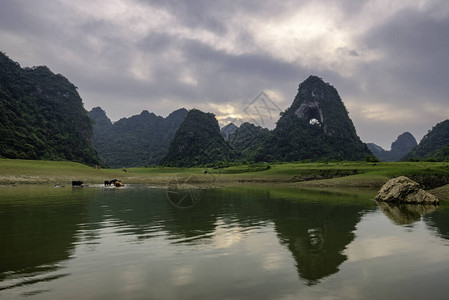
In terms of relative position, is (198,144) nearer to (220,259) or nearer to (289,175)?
(289,175)

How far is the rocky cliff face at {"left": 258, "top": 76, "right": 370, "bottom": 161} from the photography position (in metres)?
158

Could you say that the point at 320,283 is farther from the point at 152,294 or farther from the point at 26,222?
the point at 26,222

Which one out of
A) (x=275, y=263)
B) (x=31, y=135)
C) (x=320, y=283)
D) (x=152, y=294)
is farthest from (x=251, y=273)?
(x=31, y=135)

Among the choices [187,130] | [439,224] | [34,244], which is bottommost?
[439,224]

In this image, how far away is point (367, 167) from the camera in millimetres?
70312

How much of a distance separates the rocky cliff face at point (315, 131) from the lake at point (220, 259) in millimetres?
143219

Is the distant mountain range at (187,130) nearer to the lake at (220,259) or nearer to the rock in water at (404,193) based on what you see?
the rock in water at (404,193)

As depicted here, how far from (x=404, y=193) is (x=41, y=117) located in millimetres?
147129

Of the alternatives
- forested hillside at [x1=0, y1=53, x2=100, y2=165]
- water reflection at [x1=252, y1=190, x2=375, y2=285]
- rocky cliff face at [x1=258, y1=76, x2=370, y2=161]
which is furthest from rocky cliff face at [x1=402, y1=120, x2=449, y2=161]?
forested hillside at [x1=0, y1=53, x2=100, y2=165]

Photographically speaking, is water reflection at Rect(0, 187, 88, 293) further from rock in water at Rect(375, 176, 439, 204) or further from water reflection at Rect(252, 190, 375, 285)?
rock in water at Rect(375, 176, 439, 204)

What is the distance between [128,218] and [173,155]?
6455 inches

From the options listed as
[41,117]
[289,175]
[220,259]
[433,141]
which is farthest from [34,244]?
[433,141]

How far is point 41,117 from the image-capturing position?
13000 cm

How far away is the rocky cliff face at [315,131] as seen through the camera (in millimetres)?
158375
